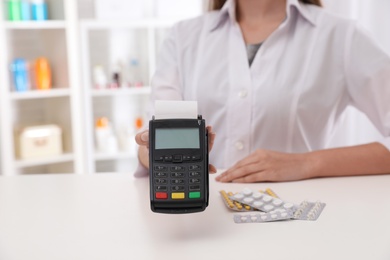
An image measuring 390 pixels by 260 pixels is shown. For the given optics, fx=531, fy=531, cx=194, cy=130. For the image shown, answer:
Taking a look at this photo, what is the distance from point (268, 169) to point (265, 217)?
0.95ft

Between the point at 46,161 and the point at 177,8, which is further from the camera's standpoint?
the point at 177,8

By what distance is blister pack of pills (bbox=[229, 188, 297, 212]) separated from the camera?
0.98 m

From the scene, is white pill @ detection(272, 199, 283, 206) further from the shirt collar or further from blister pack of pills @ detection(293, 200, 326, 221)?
the shirt collar

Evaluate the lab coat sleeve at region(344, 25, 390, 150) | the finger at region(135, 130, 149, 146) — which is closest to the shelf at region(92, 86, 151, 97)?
the lab coat sleeve at region(344, 25, 390, 150)

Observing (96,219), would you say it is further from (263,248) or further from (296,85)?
(296,85)

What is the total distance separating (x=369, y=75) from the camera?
1.42m

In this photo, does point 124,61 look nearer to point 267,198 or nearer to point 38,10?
point 38,10

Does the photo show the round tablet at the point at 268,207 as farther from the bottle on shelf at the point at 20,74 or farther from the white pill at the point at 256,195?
the bottle on shelf at the point at 20,74

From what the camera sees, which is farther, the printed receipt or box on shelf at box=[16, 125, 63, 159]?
box on shelf at box=[16, 125, 63, 159]

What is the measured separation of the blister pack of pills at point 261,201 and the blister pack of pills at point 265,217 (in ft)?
0.07

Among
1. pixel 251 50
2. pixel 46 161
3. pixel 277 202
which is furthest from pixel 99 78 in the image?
pixel 277 202

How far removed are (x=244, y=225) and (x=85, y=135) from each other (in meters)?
2.36

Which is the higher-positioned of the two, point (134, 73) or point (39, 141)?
point (134, 73)

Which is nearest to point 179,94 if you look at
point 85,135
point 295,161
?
point 295,161
